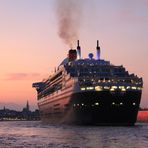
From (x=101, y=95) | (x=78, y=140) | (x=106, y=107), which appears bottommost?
(x=78, y=140)

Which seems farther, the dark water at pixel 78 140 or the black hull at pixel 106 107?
→ the black hull at pixel 106 107

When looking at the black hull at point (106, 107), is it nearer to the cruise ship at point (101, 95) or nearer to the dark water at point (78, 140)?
the cruise ship at point (101, 95)

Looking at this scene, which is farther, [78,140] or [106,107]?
[106,107]

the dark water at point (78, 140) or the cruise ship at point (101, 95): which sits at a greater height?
the cruise ship at point (101, 95)

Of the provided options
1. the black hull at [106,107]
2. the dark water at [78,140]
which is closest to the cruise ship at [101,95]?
the black hull at [106,107]

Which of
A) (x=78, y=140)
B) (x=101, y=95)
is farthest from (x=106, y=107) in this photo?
(x=78, y=140)

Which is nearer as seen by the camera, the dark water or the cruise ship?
the dark water

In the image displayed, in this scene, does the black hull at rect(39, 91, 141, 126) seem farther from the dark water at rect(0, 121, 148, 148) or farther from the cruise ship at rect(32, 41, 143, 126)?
the dark water at rect(0, 121, 148, 148)

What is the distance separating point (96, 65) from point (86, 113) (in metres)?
12.6

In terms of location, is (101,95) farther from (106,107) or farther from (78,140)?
(78,140)

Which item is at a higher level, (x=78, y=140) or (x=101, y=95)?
(x=101, y=95)

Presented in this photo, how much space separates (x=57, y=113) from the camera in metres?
113

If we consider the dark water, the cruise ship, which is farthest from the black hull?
the dark water

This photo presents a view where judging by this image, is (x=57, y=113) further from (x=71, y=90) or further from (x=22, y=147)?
(x=22, y=147)
